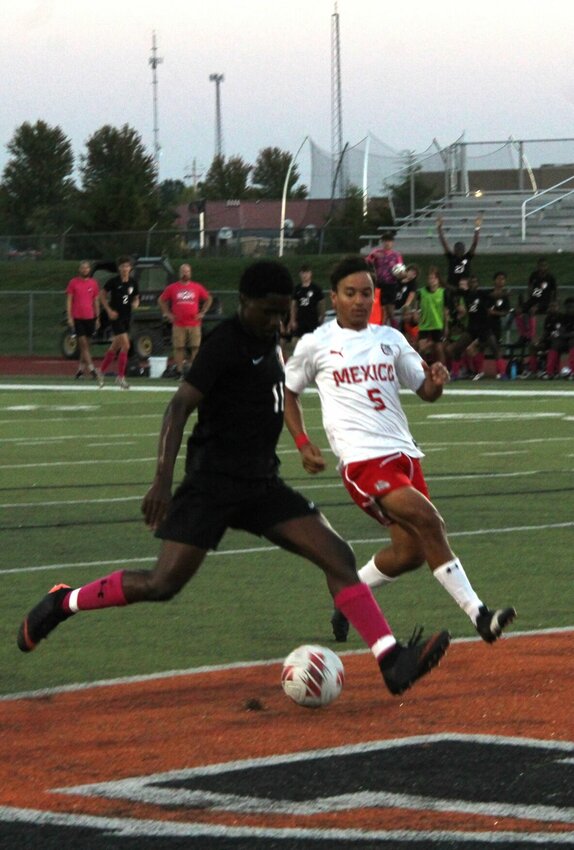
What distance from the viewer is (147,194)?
78.2 meters

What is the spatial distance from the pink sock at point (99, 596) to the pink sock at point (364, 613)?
91cm

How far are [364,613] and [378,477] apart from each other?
3.68 ft

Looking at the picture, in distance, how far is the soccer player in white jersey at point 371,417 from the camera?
7703 millimetres

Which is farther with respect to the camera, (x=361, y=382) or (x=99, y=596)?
(x=361, y=382)

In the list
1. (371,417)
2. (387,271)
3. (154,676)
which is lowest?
(154,676)

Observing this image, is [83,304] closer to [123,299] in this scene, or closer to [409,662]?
[123,299]

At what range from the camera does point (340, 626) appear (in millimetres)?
8102

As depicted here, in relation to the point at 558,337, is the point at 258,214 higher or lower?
higher

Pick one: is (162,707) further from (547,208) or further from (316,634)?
(547,208)

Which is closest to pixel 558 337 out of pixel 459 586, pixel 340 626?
pixel 340 626

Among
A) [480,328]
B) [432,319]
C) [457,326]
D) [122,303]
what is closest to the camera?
[122,303]

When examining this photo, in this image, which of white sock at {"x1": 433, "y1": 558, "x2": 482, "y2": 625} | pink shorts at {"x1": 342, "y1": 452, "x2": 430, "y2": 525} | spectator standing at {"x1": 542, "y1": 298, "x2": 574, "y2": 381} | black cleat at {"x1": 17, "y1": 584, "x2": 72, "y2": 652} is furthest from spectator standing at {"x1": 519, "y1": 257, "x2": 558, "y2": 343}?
black cleat at {"x1": 17, "y1": 584, "x2": 72, "y2": 652}

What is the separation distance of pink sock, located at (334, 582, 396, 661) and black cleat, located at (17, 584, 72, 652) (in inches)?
49.2

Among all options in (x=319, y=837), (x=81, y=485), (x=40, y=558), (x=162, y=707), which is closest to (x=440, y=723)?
(x=162, y=707)
